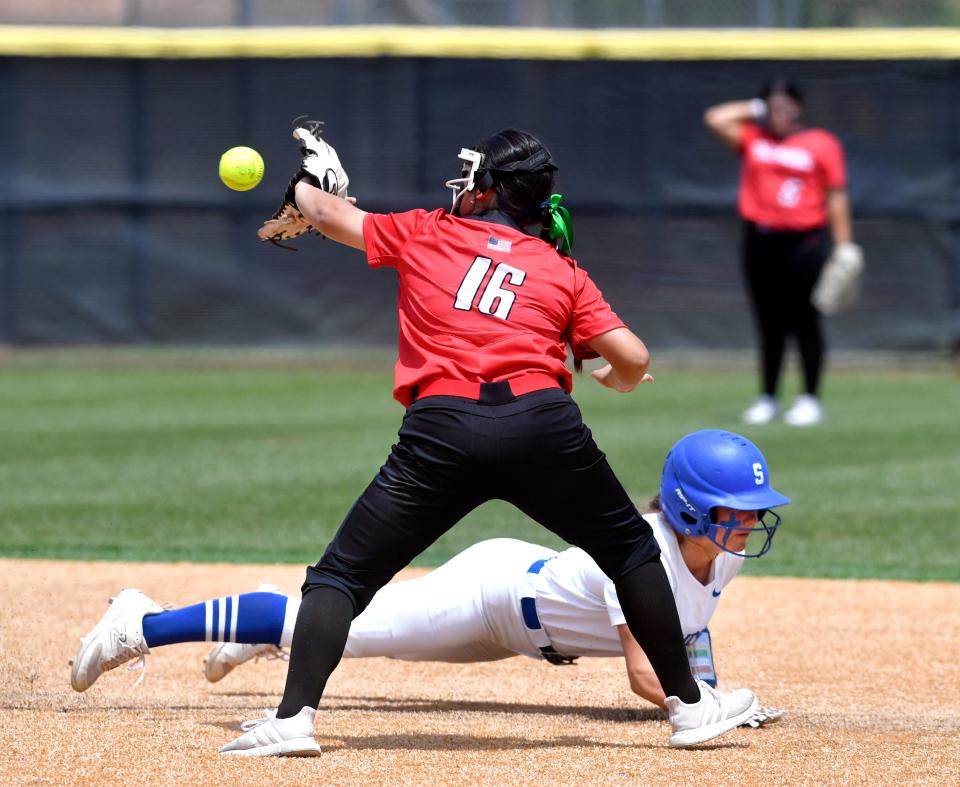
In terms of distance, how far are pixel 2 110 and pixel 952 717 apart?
12.8 metres

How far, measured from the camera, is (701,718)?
3.81 m

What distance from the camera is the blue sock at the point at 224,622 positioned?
410cm

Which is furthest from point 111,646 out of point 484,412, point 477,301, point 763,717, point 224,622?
point 763,717

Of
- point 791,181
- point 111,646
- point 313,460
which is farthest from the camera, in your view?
point 791,181

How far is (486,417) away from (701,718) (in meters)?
0.95

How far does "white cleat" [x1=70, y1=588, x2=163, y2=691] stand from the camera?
4086 millimetres

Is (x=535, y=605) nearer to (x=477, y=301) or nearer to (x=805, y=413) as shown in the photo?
(x=477, y=301)

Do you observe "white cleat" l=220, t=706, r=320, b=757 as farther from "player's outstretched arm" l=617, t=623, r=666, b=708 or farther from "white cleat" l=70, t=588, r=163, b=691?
"player's outstretched arm" l=617, t=623, r=666, b=708

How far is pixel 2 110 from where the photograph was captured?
15.0 m

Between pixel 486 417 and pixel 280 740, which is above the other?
pixel 486 417

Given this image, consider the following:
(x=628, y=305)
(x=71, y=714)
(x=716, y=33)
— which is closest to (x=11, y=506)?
(x=71, y=714)

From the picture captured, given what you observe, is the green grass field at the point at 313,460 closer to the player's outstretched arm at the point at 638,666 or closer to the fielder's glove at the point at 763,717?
the fielder's glove at the point at 763,717

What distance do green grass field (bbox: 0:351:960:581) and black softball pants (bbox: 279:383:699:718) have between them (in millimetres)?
3172

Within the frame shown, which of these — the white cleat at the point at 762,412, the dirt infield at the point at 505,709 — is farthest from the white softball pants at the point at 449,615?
the white cleat at the point at 762,412
